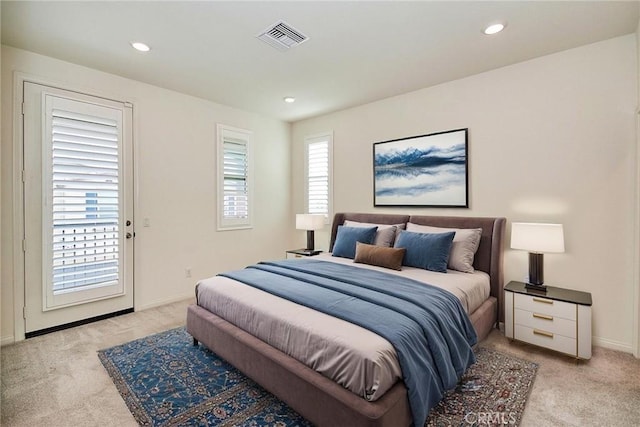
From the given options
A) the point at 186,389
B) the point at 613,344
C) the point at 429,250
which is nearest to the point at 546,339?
the point at 613,344

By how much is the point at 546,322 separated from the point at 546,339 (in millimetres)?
141

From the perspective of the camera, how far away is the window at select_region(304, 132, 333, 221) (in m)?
4.90

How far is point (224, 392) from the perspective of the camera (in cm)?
212

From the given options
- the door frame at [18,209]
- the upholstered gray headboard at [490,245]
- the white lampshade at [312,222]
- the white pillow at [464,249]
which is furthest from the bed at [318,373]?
the white lampshade at [312,222]

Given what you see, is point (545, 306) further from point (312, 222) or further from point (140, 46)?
point (140, 46)

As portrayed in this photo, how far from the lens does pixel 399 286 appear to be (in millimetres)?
2406

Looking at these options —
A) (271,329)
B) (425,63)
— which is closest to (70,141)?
(271,329)

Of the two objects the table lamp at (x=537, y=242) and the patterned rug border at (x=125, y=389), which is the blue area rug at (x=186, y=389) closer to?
the patterned rug border at (x=125, y=389)

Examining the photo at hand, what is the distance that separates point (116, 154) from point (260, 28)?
219 cm

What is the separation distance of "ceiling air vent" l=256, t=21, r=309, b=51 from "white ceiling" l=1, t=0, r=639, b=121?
0.05m

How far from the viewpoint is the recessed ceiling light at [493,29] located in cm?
249

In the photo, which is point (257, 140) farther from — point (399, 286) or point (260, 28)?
point (399, 286)

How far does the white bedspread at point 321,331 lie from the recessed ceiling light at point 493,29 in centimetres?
210

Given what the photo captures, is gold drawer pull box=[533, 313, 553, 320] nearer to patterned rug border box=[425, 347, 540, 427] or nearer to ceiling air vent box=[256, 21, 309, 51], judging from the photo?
patterned rug border box=[425, 347, 540, 427]
